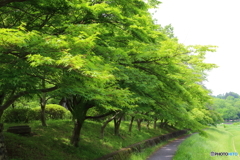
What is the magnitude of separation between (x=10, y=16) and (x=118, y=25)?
415 centimetres

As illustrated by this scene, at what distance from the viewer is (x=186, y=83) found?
9.15 meters

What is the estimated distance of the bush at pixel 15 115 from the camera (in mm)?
14922

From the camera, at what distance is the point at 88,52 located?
4668 millimetres

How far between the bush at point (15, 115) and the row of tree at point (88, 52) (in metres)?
8.66

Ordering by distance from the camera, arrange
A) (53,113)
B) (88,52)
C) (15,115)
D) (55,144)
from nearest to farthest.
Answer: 1. (88,52)
2. (55,144)
3. (15,115)
4. (53,113)

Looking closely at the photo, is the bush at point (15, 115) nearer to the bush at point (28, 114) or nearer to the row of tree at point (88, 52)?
the bush at point (28, 114)

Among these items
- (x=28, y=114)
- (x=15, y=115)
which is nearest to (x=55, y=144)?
(x=28, y=114)

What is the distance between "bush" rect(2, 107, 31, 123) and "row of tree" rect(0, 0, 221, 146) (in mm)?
8660

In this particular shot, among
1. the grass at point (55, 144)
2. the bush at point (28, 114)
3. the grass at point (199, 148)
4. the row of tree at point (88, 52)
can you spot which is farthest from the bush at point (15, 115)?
the grass at point (199, 148)

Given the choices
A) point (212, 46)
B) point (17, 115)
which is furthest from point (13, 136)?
point (212, 46)

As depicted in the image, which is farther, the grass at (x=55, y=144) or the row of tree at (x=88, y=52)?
the grass at (x=55, y=144)

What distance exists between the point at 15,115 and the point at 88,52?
13.5m

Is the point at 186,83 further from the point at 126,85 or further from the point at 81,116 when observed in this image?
the point at 81,116

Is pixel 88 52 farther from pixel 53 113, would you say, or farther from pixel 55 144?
pixel 53 113
